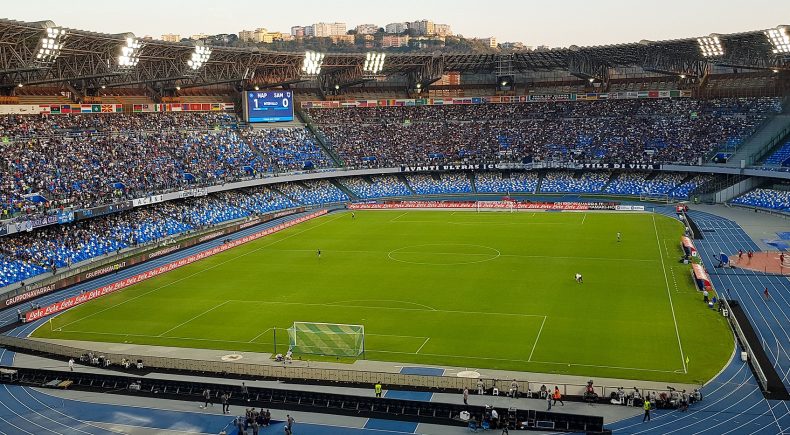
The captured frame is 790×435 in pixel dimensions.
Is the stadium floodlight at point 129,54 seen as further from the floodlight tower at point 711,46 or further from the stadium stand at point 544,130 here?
the floodlight tower at point 711,46

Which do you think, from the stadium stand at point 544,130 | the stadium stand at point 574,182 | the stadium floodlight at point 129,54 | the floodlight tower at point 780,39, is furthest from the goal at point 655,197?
the stadium floodlight at point 129,54

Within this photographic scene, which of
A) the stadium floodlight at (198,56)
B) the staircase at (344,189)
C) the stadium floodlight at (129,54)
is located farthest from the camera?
the staircase at (344,189)

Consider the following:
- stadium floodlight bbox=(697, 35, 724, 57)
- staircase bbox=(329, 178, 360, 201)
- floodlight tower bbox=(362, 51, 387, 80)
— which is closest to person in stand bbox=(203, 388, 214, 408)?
staircase bbox=(329, 178, 360, 201)

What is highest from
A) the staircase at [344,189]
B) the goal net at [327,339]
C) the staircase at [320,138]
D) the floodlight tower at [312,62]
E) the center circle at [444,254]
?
the floodlight tower at [312,62]

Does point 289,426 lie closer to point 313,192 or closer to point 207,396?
point 207,396

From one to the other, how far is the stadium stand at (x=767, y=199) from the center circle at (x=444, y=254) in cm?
3306

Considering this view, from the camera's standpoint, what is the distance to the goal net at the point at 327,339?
3466 cm

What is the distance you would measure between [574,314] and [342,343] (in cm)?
1333

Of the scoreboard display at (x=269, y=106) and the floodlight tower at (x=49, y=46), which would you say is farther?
the scoreboard display at (x=269, y=106)

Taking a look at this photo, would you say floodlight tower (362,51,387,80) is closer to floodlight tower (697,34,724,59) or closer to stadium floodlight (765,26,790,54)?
floodlight tower (697,34,724,59)

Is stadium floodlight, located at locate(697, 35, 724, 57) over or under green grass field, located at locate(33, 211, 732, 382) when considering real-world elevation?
over

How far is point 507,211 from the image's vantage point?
270 feet

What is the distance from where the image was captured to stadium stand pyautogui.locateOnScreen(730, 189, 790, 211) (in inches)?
2805

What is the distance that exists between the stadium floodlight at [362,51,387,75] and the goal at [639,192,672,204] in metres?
38.3
